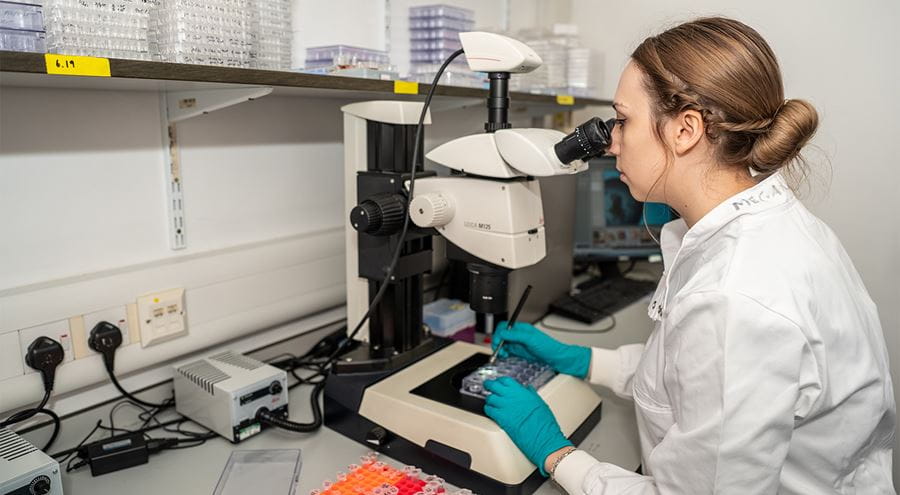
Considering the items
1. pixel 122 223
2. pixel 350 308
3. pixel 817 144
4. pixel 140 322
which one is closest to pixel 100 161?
pixel 122 223

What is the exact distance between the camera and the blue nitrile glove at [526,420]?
980 millimetres

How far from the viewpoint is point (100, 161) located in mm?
1177

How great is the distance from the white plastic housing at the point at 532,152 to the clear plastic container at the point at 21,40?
2.18 ft

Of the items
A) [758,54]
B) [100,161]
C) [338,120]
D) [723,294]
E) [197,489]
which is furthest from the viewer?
[338,120]

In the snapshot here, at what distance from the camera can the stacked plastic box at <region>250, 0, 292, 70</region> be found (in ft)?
3.75

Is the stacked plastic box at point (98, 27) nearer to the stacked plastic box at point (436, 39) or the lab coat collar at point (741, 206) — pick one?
the stacked plastic box at point (436, 39)

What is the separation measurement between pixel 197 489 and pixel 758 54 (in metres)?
1.10

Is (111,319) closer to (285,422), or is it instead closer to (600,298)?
(285,422)

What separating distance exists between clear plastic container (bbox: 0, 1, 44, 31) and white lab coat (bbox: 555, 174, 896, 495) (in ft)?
3.10

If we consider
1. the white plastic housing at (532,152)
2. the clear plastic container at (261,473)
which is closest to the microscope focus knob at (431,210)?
the white plastic housing at (532,152)

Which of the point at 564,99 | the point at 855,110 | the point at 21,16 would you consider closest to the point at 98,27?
the point at 21,16

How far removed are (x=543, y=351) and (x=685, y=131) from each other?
1.92ft

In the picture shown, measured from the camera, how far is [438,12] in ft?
5.45

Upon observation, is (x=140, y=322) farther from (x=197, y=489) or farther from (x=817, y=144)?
(x=817, y=144)
